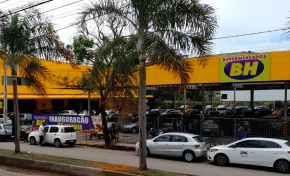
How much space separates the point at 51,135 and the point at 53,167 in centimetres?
780

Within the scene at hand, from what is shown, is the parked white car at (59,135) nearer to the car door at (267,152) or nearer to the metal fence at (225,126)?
the metal fence at (225,126)

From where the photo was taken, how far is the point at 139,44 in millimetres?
10102

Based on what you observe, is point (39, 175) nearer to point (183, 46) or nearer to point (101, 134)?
point (183, 46)

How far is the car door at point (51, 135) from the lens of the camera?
1866 centimetres

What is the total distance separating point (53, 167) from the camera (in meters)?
11.3

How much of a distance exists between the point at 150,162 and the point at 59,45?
23.9ft

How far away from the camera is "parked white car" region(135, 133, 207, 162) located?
13.8 metres

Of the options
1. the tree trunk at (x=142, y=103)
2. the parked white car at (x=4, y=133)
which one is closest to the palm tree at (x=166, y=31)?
A: the tree trunk at (x=142, y=103)

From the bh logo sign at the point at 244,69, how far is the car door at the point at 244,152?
5752 mm

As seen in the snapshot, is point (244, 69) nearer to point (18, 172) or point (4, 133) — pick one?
point (18, 172)

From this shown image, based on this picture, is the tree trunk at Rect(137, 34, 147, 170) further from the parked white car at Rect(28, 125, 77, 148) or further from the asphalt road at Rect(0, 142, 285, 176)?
the parked white car at Rect(28, 125, 77, 148)

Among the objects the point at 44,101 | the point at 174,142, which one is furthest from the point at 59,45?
the point at 44,101

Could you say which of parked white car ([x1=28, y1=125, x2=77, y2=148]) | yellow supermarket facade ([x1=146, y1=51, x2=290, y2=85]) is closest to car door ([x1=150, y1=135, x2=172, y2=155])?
yellow supermarket facade ([x1=146, y1=51, x2=290, y2=85])

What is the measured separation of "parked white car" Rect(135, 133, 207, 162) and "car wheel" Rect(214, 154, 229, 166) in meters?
0.97
